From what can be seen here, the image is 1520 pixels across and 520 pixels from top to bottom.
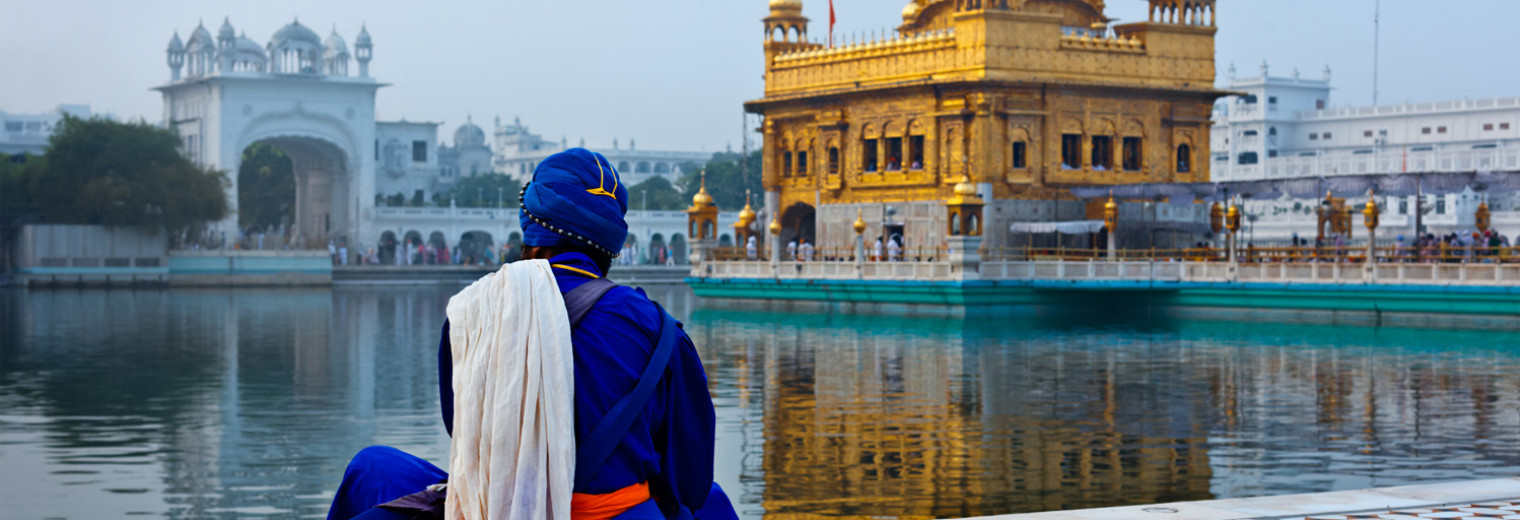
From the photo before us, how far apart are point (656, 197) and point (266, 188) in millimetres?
24187

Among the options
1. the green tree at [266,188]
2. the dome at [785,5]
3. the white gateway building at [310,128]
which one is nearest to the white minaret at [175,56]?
the white gateway building at [310,128]

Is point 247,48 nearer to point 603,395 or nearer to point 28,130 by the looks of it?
point 28,130

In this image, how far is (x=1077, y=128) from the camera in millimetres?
37188

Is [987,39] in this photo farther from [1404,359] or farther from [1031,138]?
[1404,359]

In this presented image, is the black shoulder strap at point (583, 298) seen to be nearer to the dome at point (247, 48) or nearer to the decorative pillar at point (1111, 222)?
the decorative pillar at point (1111, 222)

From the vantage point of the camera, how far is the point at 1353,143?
86.8 m

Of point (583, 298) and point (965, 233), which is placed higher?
point (965, 233)

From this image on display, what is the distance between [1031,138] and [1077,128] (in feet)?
3.80

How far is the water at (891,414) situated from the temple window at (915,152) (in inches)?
403

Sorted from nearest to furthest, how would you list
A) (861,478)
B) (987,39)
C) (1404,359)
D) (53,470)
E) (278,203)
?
(861,478) < (53,470) < (1404,359) < (987,39) < (278,203)

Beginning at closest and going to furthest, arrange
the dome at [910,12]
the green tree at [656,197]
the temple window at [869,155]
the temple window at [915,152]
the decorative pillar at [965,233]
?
the decorative pillar at [965,233]
the temple window at [915,152]
the temple window at [869,155]
the dome at [910,12]
the green tree at [656,197]

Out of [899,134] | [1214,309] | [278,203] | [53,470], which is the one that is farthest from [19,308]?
[278,203]

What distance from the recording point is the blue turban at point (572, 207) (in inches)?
152

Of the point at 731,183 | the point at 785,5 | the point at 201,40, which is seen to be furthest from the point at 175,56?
the point at 785,5
